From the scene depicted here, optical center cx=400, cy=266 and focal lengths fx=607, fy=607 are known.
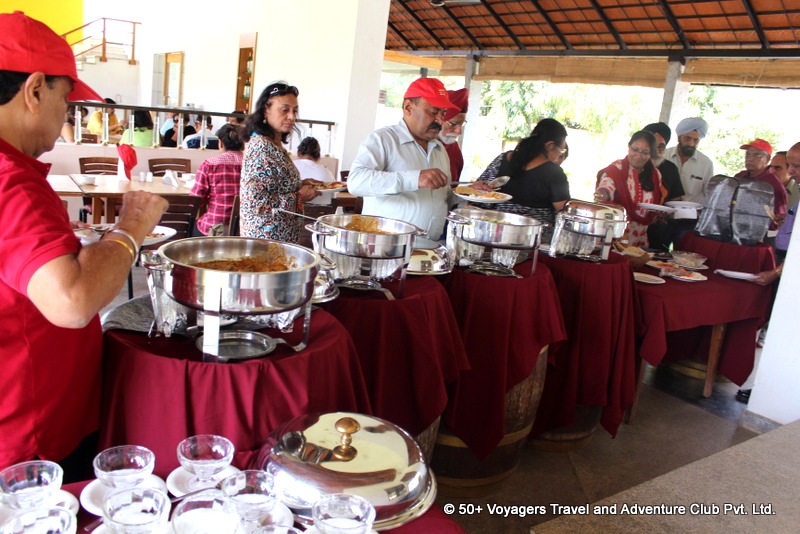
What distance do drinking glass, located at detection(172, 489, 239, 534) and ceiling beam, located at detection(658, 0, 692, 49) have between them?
314 inches

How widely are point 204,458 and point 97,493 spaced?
0.52 ft

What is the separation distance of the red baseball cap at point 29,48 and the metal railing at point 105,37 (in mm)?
14845

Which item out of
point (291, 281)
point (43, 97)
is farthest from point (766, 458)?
point (43, 97)

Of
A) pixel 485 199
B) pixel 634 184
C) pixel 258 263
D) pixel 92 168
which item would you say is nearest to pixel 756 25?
pixel 634 184

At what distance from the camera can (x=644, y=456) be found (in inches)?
107

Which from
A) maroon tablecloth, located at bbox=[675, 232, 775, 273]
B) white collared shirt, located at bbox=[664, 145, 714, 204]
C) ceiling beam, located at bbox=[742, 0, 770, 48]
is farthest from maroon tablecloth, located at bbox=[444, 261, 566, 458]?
ceiling beam, located at bbox=[742, 0, 770, 48]

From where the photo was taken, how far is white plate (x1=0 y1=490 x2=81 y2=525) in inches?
31.5

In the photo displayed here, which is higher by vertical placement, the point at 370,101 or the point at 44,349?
the point at 370,101

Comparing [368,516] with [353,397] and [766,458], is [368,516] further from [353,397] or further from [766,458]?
[766,458]

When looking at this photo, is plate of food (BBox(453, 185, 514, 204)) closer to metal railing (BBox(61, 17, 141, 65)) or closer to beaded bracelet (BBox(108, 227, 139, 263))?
beaded bracelet (BBox(108, 227, 139, 263))

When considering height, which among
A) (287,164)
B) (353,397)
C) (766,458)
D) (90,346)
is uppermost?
(287,164)

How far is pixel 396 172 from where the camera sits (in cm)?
241

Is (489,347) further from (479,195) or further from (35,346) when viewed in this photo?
(35,346)

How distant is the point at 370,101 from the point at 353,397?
19.6ft
